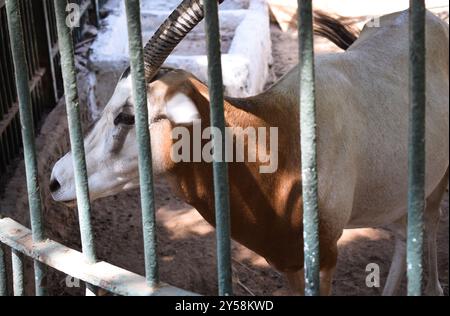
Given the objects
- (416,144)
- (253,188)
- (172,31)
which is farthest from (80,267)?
(253,188)

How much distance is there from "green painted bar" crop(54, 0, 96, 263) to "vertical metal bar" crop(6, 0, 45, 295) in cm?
15

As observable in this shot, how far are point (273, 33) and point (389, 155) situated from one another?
550 cm

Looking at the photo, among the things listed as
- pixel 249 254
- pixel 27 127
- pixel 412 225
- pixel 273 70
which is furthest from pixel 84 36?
pixel 412 225

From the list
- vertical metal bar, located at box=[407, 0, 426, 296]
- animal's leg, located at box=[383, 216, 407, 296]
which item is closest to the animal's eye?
vertical metal bar, located at box=[407, 0, 426, 296]

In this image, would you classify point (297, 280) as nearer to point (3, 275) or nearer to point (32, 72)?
point (3, 275)

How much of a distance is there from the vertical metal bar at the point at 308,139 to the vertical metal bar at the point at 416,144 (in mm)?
204

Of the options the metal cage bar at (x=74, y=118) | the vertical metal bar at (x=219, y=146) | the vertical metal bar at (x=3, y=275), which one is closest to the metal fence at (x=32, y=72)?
the vertical metal bar at (x=3, y=275)

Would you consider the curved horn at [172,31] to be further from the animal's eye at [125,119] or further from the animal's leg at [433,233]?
the animal's leg at [433,233]

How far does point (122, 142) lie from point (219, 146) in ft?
5.37

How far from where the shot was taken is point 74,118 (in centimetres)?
201

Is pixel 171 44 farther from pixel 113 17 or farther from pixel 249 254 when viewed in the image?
pixel 113 17

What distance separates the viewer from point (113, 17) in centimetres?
722

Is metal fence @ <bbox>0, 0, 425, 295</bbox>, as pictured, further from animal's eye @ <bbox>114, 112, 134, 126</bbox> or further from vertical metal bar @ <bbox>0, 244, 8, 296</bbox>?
animal's eye @ <bbox>114, 112, 134, 126</bbox>
